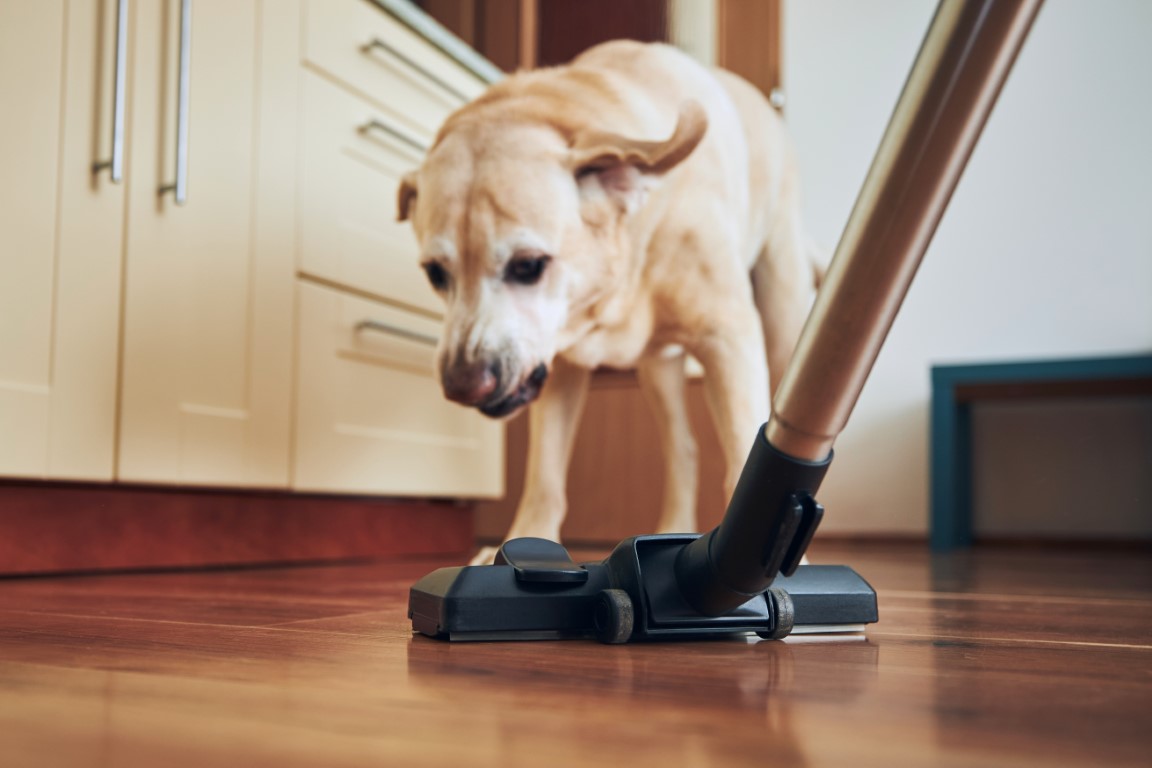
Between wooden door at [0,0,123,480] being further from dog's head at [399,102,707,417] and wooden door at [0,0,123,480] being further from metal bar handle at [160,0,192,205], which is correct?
dog's head at [399,102,707,417]

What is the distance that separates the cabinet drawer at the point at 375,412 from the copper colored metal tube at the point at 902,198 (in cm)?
145

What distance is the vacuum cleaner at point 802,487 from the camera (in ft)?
1.19

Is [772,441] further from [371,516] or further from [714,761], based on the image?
[371,516]

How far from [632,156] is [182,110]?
654mm

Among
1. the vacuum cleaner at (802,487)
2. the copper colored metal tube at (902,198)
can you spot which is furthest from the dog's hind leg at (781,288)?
the copper colored metal tube at (902,198)

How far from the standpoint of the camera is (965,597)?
108cm

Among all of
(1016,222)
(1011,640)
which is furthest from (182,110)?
(1016,222)

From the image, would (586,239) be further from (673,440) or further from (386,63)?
(386,63)

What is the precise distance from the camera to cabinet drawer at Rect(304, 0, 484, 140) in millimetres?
1826

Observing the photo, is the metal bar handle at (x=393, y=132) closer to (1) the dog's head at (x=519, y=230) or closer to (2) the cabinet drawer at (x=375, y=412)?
(2) the cabinet drawer at (x=375, y=412)

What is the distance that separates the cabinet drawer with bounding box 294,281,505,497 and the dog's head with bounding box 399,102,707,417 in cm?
51

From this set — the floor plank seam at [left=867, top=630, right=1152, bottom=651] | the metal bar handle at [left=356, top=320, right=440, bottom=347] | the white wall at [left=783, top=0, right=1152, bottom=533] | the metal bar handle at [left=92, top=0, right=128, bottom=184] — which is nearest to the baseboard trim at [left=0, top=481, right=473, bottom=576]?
the metal bar handle at [left=356, top=320, right=440, bottom=347]

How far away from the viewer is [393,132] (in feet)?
6.51

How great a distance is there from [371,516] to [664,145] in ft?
3.43
